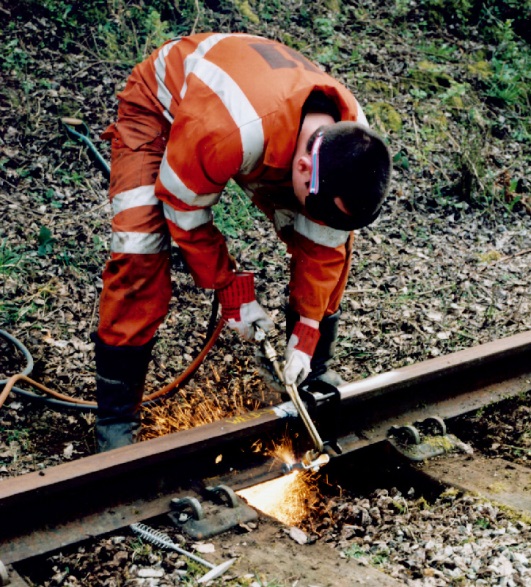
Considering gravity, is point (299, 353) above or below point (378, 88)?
below

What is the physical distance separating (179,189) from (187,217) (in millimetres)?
125

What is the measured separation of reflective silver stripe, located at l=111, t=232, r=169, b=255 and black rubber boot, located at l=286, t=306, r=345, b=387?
0.84m

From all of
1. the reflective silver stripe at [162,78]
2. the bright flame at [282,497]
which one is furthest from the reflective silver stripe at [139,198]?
the bright flame at [282,497]

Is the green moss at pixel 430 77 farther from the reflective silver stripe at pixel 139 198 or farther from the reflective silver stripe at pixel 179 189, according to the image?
the reflective silver stripe at pixel 179 189

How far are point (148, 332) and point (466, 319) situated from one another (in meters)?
2.35

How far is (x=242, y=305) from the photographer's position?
327 centimetres

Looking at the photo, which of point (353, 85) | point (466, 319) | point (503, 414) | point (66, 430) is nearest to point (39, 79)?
point (353, 85)

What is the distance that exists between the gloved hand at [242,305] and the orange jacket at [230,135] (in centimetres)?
5

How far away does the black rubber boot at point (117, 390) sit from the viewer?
336 centimetres

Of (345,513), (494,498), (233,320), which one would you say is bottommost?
(345,513)

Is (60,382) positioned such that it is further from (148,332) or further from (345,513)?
(345,513)

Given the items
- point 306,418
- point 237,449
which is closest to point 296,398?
point 306,418

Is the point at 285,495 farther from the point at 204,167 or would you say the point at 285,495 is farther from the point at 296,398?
the point at 204,167

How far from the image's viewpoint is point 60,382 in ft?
13.2
